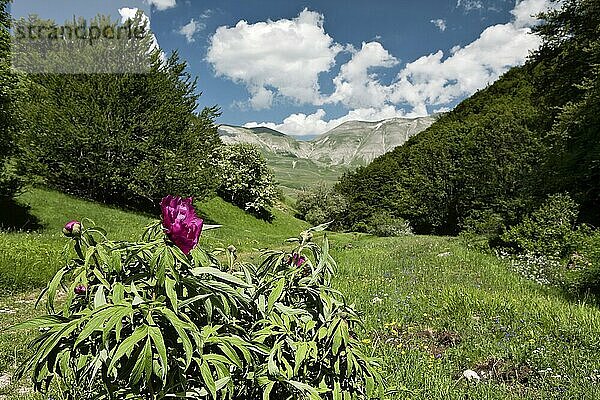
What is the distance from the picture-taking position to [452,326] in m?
5.67

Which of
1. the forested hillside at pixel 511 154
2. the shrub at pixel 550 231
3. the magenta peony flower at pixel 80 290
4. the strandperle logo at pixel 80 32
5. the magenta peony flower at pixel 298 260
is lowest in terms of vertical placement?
the shrub at pixel 550 231

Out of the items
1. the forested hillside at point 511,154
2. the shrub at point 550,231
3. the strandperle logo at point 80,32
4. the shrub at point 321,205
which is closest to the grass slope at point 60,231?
the shrub at point 550,231

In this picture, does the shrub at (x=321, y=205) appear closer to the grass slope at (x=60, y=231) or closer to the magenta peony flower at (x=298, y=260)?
the grass slope at (x=60, y=231)

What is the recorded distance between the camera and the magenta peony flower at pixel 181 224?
5.86 ft

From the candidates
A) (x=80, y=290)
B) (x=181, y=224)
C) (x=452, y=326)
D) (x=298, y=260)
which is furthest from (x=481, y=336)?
(x=80, y=290)

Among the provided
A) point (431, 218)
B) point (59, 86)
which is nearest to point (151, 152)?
point (59, 86)

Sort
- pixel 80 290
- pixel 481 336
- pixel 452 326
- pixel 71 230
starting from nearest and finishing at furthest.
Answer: pixel 71 230 → pixel 80 290 → pixel 481 336 → pixel 452 326

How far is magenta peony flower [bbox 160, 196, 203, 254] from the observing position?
1.79 m

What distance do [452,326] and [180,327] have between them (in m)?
4.94

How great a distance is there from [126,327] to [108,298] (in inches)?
5.4

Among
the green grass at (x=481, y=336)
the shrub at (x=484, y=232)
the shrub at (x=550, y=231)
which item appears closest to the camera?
the green grass at (x=481, y=336)

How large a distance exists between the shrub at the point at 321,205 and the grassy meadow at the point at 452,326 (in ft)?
157

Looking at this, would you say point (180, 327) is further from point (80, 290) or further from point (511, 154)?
point (511, 154)

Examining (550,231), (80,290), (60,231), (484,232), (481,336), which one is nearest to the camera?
(80,290)
